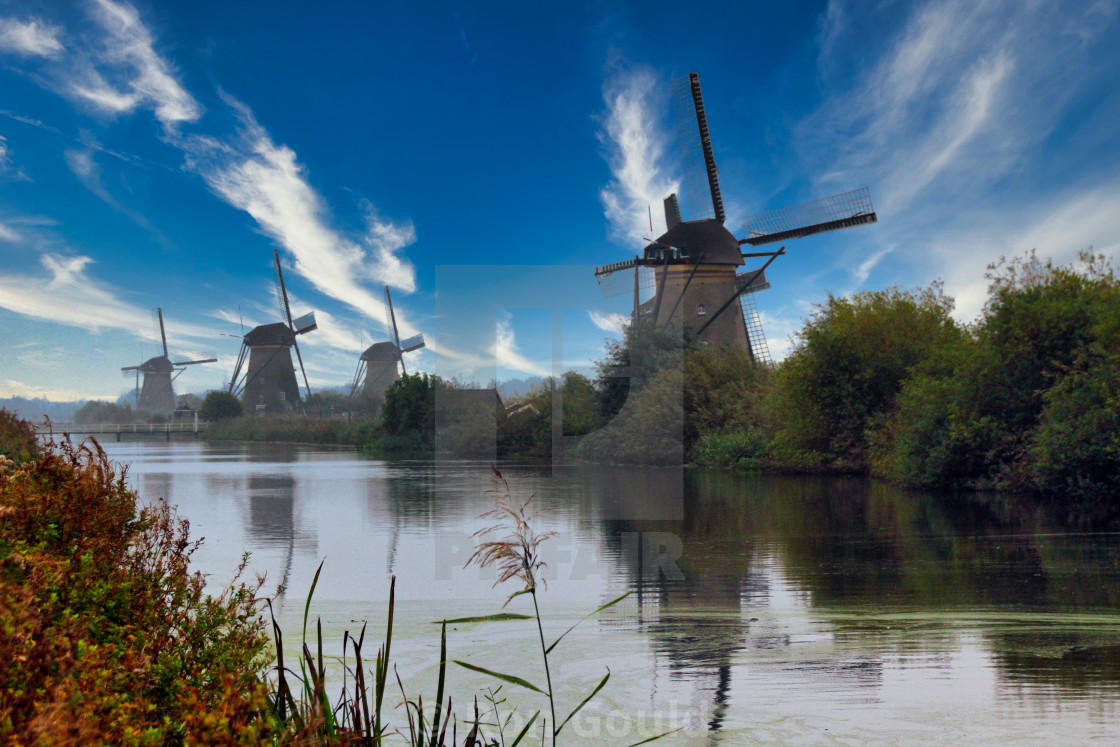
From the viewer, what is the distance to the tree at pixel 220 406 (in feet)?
225

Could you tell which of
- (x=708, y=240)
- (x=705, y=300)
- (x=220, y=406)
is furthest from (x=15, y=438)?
(x=220, y=406)

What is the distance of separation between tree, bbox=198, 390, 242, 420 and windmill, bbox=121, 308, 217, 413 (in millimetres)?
17739

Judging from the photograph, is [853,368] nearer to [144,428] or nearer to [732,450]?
[732,450]

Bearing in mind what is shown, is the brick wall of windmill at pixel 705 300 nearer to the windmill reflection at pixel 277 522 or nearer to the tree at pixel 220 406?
the windmill reflection at pixel 277 522

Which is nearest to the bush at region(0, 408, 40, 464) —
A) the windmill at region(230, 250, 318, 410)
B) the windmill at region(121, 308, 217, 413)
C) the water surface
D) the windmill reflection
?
the water surface

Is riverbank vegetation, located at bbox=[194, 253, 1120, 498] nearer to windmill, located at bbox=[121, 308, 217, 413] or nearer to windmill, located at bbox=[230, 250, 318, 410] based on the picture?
windmill, located at bbox=[230, 250, 318, 410]

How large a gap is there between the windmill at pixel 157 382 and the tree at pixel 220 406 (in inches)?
698

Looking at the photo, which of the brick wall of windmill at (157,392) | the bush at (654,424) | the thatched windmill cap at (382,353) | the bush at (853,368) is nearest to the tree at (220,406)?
the thatched windmill cap at (382,353)

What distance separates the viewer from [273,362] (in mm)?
68000

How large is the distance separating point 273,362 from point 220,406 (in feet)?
22.8

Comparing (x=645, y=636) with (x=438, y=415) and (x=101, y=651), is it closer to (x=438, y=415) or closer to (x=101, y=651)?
(x=101, y=651)

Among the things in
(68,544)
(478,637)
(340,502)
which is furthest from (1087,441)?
(68,544)

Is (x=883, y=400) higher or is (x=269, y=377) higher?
(x=269, y=377)

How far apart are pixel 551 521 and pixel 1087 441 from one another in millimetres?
9411
